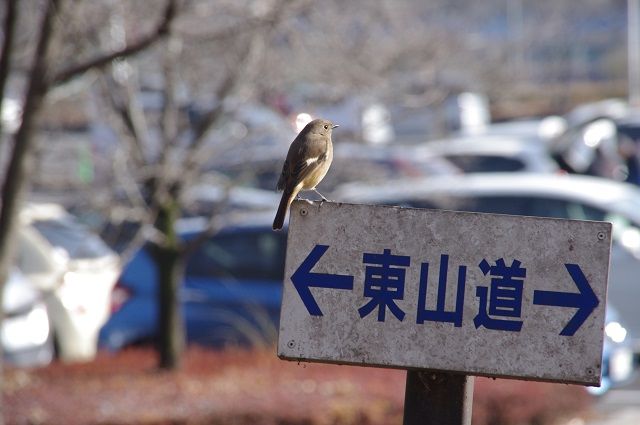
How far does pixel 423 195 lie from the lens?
9.98 meters

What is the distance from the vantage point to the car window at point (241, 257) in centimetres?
1061

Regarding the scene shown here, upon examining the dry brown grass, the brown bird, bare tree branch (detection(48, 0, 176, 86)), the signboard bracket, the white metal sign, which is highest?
bare tree branch (detection(48, 0, 176, 86))

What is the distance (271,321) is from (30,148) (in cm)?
458

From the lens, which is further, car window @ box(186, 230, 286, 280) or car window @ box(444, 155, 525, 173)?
car window @ box(444, 155, 525, 173)

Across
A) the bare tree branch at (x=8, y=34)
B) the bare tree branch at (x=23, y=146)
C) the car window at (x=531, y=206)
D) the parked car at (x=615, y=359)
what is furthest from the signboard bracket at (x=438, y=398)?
the car window at (x=531, y=206)

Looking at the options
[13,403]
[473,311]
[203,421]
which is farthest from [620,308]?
[473,311]

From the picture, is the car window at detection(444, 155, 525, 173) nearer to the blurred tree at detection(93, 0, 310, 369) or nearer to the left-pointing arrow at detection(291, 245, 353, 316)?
the blurred tree at detection(93, 0, 310, 369)

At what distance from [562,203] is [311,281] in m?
8.01

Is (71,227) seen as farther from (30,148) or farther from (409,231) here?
(409,231)

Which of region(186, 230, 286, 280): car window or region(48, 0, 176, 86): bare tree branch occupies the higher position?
region(48, 0, 176, 86): bare tree branch

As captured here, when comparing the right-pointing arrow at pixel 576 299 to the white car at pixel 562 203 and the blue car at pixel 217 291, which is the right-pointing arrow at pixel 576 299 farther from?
the blue car at pixel 217 291

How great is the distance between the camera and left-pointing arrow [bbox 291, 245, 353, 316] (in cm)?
301

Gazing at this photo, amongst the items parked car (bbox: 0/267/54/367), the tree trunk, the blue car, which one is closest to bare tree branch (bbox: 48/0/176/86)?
the tree trunk

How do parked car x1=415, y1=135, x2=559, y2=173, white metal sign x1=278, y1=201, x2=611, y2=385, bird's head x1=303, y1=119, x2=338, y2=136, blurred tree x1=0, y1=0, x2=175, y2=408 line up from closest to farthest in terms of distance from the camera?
white metal sign x1=278, y1=201, x2=611, y2=385, bird's head x1=303, y1=119, x2=338, y2=136, blurred tree x1=0, y1=0, x2=175, y2=408, parked car x1=415, y1=135, x2=559, y2=173
